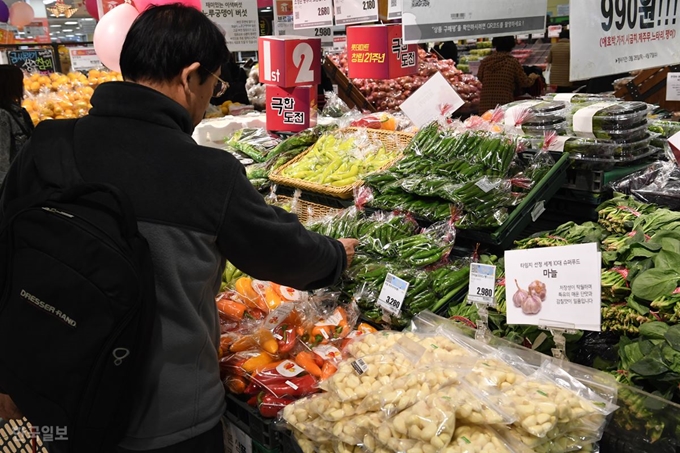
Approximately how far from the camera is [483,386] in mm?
1603

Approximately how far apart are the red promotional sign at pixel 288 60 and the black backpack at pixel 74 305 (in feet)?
7.88

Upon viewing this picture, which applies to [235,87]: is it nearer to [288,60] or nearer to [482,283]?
[288,60]

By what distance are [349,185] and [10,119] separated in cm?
354

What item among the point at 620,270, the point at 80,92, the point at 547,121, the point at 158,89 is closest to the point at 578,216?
the point at 547,121

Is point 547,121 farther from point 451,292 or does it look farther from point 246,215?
point 246,215

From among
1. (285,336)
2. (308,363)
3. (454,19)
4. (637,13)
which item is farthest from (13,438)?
(637,13)

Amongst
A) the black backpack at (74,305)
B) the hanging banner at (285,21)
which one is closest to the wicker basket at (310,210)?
the black backpack at (74,305)

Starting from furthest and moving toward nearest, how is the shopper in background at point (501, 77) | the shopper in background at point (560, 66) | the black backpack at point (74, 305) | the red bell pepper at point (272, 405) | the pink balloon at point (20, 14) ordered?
the shopper in background at point (560, 66)
the pink balloon at point (20, 14)
the shopper in background at point (501, 77)
the red bell pepper at point (272, 405)
the black backpack at point (74, 305)

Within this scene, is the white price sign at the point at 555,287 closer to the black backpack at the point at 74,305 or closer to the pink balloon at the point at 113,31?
the black backpack at the point at 74,305

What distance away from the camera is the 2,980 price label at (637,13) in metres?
2.25

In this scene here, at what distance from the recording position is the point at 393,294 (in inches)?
89.7

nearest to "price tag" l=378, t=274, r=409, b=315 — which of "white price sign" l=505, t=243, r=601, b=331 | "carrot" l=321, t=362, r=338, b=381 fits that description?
"carrot" l=321, t=362, r=338, b=381

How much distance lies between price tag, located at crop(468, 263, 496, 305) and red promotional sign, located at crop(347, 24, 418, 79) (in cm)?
205

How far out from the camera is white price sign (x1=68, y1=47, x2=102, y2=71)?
8070mm
